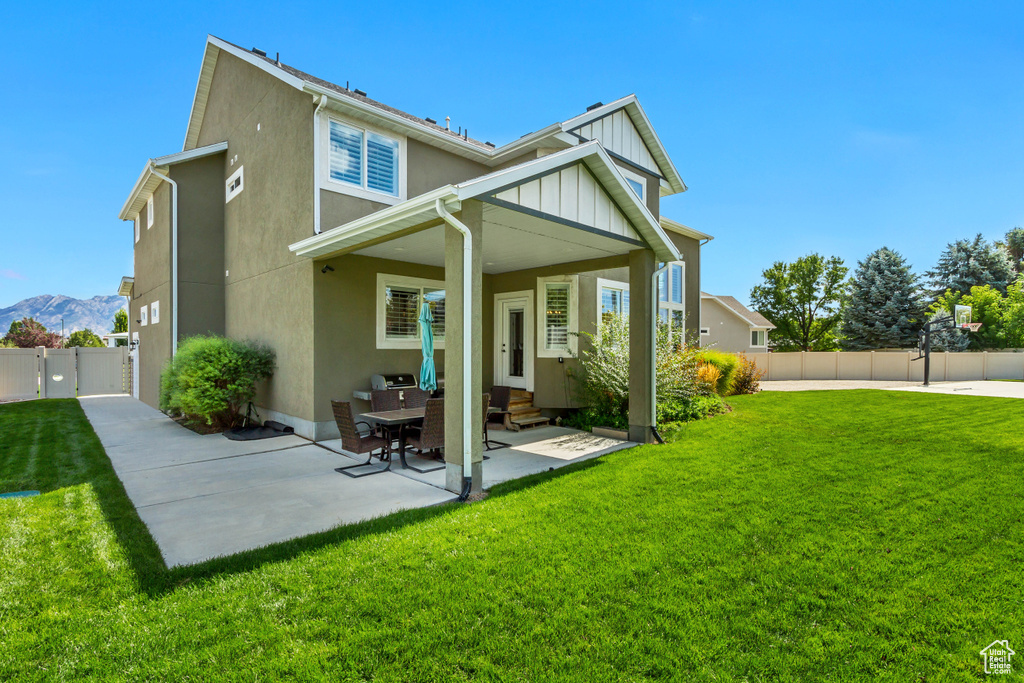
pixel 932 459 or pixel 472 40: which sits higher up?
pixel 472 40

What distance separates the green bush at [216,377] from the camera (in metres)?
9.18

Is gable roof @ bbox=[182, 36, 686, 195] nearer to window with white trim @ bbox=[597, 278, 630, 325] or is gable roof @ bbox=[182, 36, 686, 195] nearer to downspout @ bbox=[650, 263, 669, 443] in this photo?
window with white trim @ bbox=[597, 278, 630, 325]

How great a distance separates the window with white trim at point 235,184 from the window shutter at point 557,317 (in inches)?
300

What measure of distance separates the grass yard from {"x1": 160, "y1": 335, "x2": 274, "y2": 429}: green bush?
10.5 ft

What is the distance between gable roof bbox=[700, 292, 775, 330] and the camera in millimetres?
32438

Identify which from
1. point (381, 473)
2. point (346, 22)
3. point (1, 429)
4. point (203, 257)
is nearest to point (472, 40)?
point (346, 22)

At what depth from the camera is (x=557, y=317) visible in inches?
425

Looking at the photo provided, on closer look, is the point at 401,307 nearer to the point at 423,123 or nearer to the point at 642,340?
the point at 642,340

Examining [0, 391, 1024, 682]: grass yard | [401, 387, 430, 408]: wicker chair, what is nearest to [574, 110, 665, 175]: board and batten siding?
[401, 387, 430, 408]: wicker chair

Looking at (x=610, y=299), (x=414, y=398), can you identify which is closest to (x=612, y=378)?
(x=610, y=299)

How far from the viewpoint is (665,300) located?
1562 centimetres

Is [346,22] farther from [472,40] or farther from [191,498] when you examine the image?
[191,498]

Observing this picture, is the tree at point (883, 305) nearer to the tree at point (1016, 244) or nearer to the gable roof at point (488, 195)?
the tree at point (1016, 244)

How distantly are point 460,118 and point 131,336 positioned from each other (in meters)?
13.4
